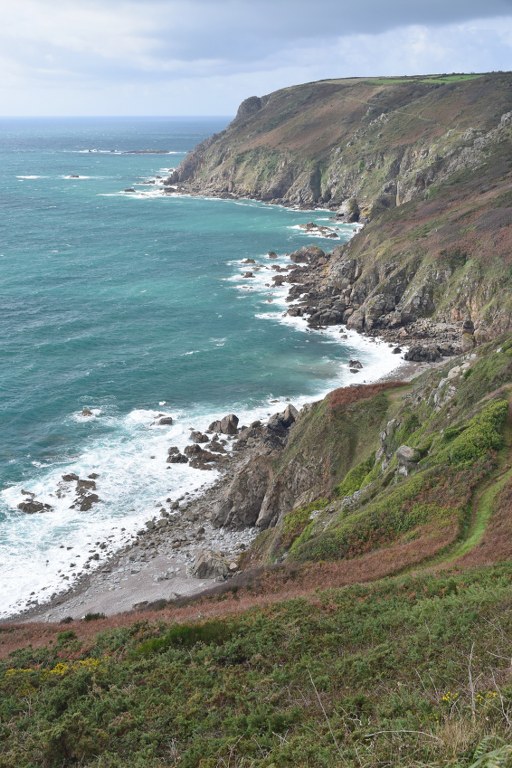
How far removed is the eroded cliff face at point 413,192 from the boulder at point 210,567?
1871 inches

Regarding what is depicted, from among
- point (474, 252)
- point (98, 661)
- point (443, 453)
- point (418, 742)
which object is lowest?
point (98, 661)

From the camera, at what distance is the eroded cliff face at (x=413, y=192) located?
83.2m

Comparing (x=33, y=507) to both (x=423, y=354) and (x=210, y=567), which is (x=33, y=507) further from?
(x=423, y=354)

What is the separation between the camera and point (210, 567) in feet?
134

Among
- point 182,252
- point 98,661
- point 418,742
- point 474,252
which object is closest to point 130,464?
point 98,661

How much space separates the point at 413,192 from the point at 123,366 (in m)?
86.2

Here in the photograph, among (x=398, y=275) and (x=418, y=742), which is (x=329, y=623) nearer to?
(x=418, y=742)

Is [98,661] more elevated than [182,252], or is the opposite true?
[182,252]

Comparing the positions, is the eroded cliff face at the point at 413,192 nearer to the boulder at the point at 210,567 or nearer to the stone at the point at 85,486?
the stone at the point at 85,486

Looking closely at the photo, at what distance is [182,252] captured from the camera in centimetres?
12744

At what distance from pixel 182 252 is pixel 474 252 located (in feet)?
208

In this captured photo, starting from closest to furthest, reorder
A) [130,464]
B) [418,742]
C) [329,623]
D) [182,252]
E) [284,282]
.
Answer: [418,742], [329,623], [130,464], [284,282], [182,252]

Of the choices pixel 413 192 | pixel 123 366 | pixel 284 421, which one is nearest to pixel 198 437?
pixel 284 421

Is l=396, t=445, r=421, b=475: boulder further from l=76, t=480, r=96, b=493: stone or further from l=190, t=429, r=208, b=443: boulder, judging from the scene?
l=76, t=480, r=96, b=493: stone
